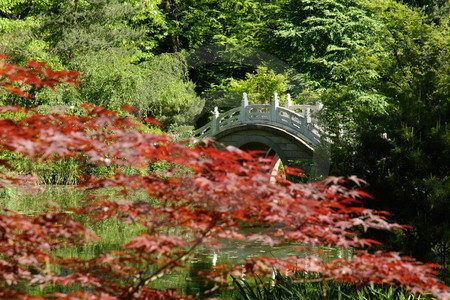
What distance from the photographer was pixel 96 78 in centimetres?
1756

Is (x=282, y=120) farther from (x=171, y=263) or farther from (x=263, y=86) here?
(x=171, y=263)

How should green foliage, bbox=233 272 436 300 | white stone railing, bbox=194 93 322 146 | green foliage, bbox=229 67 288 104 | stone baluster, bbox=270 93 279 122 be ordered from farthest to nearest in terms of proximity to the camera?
1. green foliage, bbox=229 67 288 104
2. stone baluster, bbox=270 93 279 122
3. white stone railing, bbox=194 93 322 146
4. green foliage, bbox=233 272 436 300

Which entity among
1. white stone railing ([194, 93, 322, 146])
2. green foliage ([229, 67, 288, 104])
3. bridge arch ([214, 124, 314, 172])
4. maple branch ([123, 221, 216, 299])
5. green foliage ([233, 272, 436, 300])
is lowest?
green foliage ([233, 272, 436, 300])

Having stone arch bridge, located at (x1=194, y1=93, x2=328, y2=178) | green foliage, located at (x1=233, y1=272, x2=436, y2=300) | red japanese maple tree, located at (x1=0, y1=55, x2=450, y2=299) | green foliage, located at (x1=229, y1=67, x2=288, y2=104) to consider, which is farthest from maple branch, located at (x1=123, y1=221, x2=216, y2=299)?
green foliage, located at (x1=229, y1=67, x2=288, y2=104)

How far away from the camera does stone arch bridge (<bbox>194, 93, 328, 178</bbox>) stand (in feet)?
61.9

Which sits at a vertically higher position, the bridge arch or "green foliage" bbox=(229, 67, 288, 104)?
"green foliage" bbox=(229, 67, 288, 104)

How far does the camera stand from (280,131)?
19734 mm

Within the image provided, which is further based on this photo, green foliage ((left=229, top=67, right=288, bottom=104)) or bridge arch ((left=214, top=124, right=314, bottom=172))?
green foliage ((left=229, top=67, right=288, bottom=104))

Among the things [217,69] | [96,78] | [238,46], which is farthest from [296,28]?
[96,78]

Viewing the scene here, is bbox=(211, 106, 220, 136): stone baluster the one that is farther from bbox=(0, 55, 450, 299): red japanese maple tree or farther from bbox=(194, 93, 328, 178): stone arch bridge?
bbox=(0, 55, 450, 299): red japanese maple tree

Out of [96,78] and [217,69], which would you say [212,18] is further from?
[96,78]

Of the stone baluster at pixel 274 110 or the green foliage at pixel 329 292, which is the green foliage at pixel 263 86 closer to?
the stone baluster at pixel 274 110

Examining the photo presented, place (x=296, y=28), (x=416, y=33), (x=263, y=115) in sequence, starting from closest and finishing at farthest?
1. (x=416, y=33)
2. (x=263, y=115)
3. (x=296, y=28)

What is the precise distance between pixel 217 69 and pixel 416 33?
17.4 m
